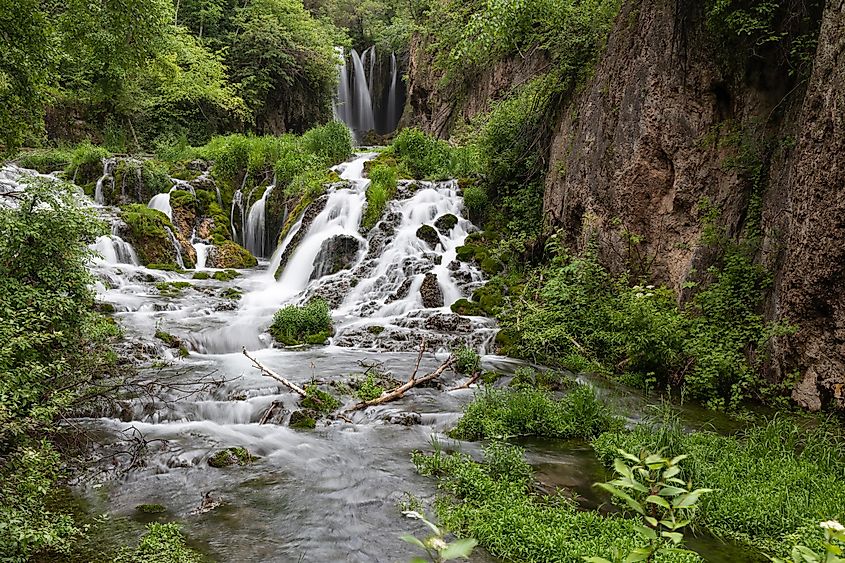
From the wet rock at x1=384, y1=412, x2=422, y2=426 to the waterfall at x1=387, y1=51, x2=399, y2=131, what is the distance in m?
30.3

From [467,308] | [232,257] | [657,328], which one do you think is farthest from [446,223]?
[657,328]

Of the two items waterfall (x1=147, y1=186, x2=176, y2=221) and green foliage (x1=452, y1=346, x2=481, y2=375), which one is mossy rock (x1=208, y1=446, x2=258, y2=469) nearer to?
green foliage (x1=452, y1=346, x2=481, y2=375)

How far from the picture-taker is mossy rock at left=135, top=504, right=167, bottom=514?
15.6 ft

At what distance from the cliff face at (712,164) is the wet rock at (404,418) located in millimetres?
4842

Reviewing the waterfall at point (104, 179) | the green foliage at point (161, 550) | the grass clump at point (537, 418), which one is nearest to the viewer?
the green foliage at point (161, 550)

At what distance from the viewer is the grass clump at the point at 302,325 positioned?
37.3 feet

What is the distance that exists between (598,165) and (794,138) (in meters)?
4.02

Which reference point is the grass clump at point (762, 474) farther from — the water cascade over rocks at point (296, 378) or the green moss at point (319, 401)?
the green moss at point (319, 401)

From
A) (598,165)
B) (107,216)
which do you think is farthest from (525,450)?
(107,216)

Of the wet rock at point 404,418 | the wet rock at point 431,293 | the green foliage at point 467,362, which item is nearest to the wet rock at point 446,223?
the wet rock at point 431,293

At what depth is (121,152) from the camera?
880 inches

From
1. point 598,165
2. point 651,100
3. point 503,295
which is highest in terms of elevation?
point 651,100

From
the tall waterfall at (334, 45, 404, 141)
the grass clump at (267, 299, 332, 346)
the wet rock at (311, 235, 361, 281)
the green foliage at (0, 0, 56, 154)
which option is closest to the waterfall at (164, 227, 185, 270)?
the wet rock at (311, 235, 361, 281)

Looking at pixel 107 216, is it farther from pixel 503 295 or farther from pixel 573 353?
pixel 573 353
